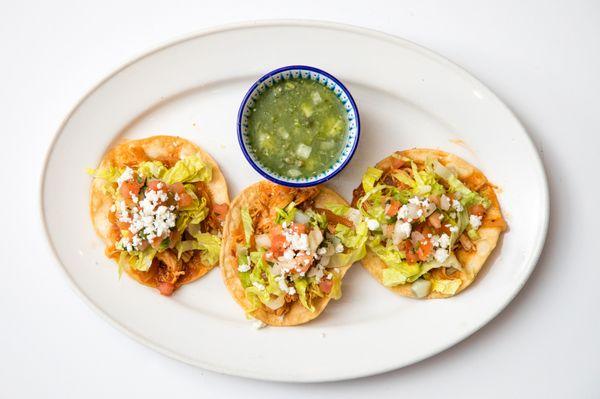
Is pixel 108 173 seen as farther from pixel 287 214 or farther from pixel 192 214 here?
pixel 287 214

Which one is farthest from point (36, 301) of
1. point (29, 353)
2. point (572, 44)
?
point (572, 44)

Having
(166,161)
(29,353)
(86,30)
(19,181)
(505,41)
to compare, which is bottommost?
(29,353)

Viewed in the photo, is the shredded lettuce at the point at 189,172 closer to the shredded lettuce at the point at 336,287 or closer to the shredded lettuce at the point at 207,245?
the shredded lettuce at the point at 207,245

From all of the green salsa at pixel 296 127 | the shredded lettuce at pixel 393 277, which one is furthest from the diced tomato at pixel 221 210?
the shredded lettuce at pixel 393 277

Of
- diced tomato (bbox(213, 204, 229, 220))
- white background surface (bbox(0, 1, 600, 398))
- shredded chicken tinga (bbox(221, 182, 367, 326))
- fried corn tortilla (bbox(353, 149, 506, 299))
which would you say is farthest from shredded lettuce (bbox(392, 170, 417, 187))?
diced tomato (bbox(213, 204, 229, 220))

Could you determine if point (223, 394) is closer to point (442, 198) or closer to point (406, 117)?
point (442, 198)

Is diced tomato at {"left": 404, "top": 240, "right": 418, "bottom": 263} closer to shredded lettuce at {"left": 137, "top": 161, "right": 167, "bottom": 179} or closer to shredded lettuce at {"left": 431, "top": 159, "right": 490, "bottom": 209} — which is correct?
shredded lettuce at {"left": 431, "top": 159, "right": 490, "bottom": 209}
